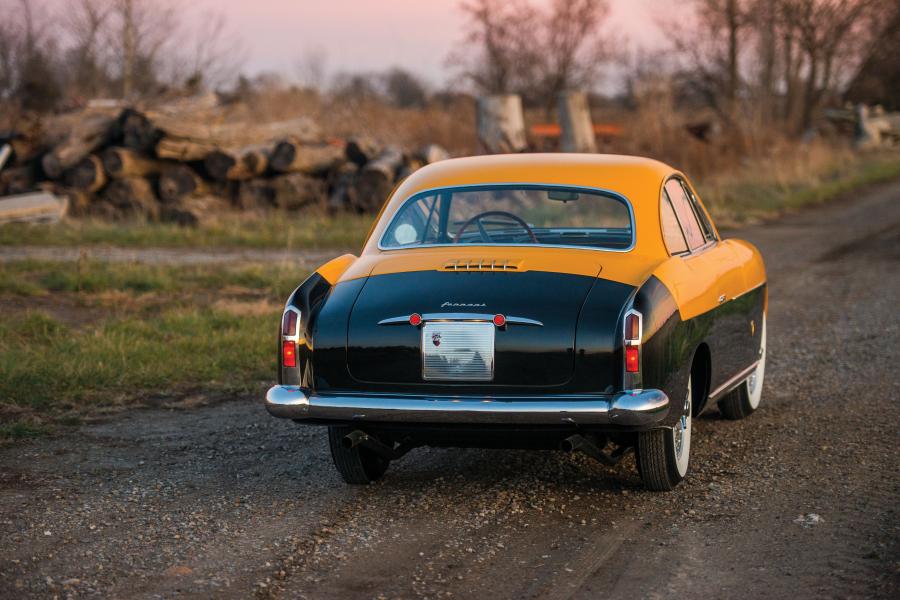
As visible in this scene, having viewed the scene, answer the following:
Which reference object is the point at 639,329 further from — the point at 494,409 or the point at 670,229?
the point at 670,229

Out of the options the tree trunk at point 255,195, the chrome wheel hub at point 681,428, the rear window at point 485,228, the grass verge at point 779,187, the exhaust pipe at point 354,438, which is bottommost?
the grass verge at point 779,187

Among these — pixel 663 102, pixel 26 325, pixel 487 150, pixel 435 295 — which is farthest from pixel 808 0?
pixel 435 295

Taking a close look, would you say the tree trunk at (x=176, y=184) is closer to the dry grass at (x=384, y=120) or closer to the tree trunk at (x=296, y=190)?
the tree trunk at (x=296, y=190)

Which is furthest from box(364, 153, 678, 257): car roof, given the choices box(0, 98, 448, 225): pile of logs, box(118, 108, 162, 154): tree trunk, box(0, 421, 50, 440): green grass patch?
box(118, 108, 162, 154): tree trunk

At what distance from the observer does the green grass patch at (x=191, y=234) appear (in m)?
16.6

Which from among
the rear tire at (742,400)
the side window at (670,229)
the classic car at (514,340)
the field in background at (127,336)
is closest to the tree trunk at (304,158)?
the field in background at (127,336)

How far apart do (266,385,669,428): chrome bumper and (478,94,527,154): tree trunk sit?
51.7 feet

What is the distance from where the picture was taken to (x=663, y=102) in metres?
27.1

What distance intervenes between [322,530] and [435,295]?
108 cm

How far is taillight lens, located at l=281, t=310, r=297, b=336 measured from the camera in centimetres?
539

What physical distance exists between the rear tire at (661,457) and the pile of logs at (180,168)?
526 inches

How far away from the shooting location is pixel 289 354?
5.39 m

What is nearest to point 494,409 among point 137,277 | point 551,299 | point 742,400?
point 551,299

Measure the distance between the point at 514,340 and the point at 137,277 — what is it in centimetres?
807
